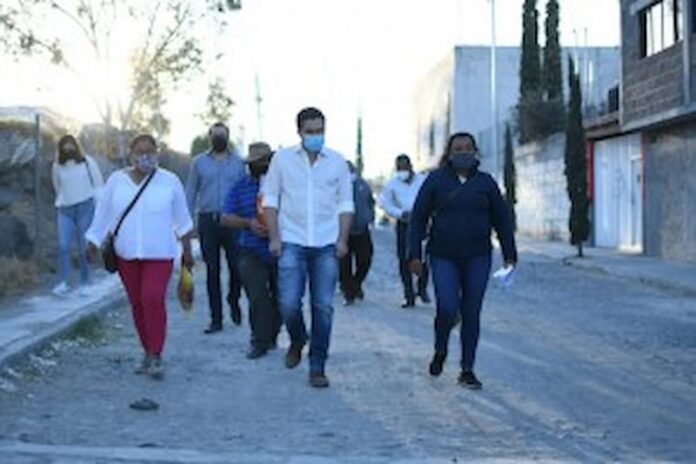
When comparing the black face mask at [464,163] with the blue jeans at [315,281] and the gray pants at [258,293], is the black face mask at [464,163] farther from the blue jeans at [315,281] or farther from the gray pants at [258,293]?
the gray pants at [258,293]

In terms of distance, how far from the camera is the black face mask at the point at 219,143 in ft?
36.4

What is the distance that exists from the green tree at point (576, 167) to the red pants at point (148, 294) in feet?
62.8

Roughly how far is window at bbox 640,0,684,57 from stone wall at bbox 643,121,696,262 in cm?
170

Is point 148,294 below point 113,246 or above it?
below

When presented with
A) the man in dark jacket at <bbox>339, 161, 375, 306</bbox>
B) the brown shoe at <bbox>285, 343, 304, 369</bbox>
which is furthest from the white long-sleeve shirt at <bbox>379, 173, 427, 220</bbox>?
the brown shoe at <bbox>285, 343, 304, 369</bbox>

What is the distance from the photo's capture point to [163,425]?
22.8 feet

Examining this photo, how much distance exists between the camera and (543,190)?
3734 cm

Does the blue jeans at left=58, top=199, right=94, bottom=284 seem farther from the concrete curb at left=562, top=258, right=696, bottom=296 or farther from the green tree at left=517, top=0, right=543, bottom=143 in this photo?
the green tree at left=517, top=0, right=543, bottom=143

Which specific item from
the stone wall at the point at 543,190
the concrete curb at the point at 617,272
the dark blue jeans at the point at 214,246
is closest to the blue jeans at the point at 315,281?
the dark blue jeans at the point at 214,246

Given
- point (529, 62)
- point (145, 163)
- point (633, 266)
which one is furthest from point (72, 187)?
point (529, 62)

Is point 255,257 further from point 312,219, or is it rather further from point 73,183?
point 73,183

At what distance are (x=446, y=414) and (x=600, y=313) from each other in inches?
279

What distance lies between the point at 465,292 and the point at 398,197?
235 inches

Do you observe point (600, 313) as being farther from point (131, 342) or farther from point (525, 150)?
point (525, 150)
